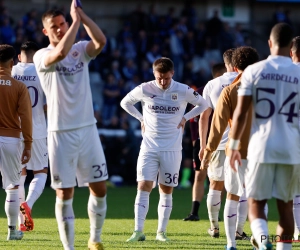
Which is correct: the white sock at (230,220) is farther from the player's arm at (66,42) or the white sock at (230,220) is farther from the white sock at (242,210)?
the player's arm at (66,42)

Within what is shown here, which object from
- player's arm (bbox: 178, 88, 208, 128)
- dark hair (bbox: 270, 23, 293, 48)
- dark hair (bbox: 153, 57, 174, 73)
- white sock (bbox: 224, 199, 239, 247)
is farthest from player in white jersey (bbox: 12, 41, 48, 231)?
dark hair (bbox: 270, 23, 293, 48)

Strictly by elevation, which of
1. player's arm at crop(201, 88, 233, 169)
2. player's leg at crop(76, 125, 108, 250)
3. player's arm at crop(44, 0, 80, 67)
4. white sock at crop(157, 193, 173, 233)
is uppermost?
player's arm at crop(44, 0, 80, 67)

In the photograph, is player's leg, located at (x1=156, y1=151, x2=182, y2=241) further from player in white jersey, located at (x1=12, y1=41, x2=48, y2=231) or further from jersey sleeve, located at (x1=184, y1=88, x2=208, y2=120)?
player in white jersey, located at (x1=12, y1=41, x2=48, y2=231)

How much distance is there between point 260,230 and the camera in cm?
780

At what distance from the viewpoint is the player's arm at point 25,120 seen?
1028cm

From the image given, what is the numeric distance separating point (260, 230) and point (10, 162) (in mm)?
4081

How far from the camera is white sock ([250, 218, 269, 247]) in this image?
7.74 meters

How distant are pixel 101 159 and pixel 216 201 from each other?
10.7 ft

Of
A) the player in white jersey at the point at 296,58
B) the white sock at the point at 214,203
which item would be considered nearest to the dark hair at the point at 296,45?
the player in white jersey at the point at 296,58

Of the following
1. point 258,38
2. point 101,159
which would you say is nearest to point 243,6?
point 258,38

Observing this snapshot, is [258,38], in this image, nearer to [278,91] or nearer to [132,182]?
[132,182]

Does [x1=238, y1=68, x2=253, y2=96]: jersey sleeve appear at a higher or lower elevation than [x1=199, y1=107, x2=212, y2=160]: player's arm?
higher

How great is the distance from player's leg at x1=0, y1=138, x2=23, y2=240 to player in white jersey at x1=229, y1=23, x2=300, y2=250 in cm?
370

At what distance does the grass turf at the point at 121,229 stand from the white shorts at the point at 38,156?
95 centimetres
